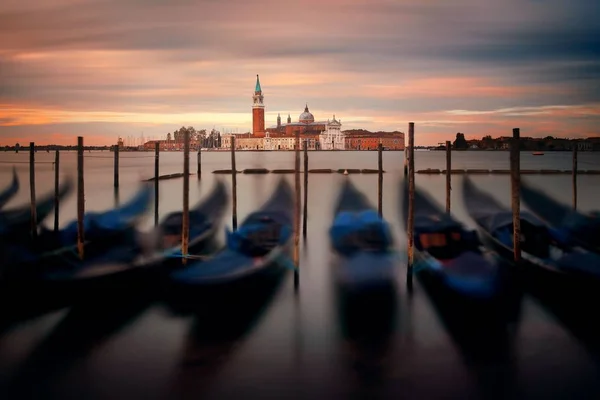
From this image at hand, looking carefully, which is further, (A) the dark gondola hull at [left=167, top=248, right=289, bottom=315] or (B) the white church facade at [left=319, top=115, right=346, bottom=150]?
(B) the white church facade at [left=319, top=115, right=346, bottom=150]

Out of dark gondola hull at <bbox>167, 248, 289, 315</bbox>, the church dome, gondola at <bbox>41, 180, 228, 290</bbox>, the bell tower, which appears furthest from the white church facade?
dark gondola hull at <bbox>167, 248, 289, 315</bbox>

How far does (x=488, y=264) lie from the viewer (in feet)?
16.9

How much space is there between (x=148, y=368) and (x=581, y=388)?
271 cm

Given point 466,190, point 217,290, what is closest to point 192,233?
point 217,290

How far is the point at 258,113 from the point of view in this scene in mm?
85875

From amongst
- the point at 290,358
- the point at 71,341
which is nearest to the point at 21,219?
the point at 71,341

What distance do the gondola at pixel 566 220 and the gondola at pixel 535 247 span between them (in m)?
0.19

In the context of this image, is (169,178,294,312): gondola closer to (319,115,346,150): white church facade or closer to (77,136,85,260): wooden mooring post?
(77,136,85,260): wooden mooring post

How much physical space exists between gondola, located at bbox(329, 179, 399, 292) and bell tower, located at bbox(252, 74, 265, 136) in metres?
78.0

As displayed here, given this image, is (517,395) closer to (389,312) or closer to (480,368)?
(480,368)

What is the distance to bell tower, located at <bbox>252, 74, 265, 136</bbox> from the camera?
8388 centimetres

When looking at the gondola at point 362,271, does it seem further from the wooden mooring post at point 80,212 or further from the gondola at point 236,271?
the wooden mooring post at point 80,212

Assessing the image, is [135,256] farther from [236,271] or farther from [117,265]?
[236,271]

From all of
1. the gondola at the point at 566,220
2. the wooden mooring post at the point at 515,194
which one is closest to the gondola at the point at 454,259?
the wooden mooring post at the point at 515,194
